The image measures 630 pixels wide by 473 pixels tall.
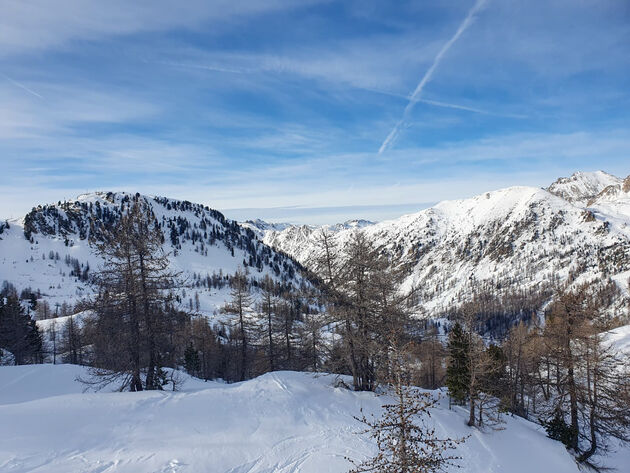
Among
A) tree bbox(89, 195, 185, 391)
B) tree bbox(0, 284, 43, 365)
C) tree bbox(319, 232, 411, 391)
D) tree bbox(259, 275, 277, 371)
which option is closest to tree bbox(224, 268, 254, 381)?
tree bbox(259, 275, 277, 371)

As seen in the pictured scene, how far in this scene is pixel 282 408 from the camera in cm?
1672

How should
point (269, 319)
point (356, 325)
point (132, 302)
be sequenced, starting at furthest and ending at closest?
point (269, 319) < point (356, 325) < point (132, 302)

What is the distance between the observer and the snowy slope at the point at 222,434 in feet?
35.9

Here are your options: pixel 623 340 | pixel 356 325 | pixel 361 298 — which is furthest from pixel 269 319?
pixel 623 340

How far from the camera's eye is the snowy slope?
10938 mm

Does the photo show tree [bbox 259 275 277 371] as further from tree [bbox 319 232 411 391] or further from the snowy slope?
tree [bbox 319 232 411 391]

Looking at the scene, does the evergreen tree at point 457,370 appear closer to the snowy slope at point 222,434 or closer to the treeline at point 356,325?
the treeline at point 356,325

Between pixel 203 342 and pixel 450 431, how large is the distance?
48.2 metres

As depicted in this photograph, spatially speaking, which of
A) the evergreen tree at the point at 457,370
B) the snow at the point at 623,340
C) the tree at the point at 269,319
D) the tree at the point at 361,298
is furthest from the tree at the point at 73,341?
the snow at the point at 623,340

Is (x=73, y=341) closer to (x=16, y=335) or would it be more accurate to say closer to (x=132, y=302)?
(x=16, y=335)

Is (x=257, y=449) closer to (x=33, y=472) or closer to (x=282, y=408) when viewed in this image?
(x=282, y=408)

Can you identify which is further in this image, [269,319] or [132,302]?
[269,319]

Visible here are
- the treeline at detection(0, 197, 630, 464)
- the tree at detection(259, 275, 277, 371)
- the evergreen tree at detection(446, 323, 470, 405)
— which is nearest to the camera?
the treeline at detection(0, 197, 630, 464)

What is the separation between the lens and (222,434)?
13.3 m
